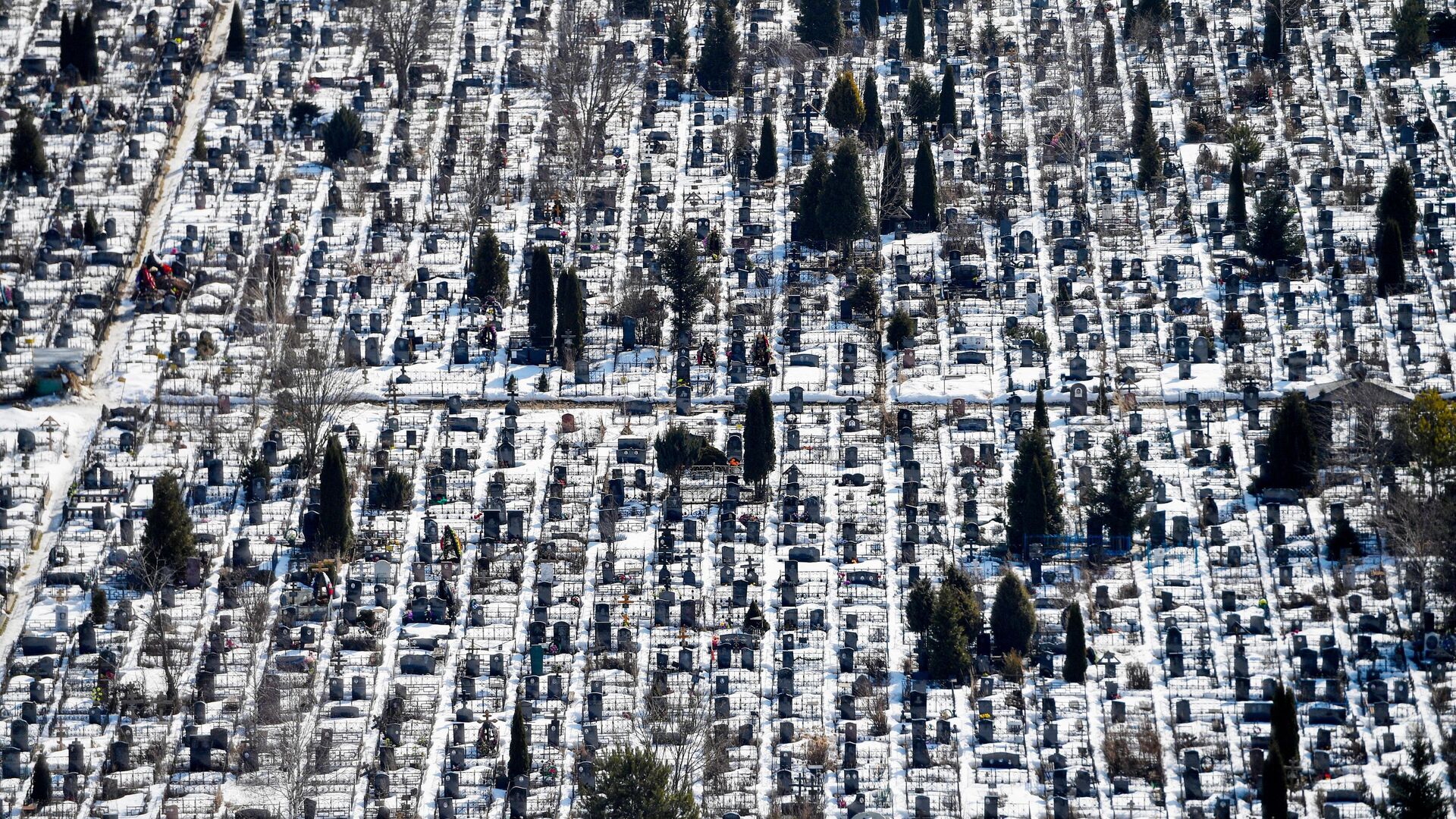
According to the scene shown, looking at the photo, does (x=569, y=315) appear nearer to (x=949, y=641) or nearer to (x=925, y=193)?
(x=925, y=193)

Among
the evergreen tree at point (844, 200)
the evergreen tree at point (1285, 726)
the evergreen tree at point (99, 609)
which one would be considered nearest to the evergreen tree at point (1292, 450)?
the evergreen tree at point (1285, 726)

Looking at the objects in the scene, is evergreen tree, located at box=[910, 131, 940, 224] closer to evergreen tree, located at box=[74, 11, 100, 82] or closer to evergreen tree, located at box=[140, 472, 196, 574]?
evergreen tree, located at box=[140, 472, 196, 574]

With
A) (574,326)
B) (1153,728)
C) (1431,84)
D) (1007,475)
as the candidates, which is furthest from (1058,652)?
(1431,84)

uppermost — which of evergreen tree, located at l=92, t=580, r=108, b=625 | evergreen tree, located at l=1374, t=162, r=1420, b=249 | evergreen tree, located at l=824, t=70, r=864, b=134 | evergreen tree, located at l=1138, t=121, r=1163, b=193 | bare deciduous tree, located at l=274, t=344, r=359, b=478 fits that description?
evergreen tree, located at l=824, t=70, r=864, b=134

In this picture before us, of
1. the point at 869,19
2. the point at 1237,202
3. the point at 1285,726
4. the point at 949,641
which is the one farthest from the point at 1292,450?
the point at 869,19

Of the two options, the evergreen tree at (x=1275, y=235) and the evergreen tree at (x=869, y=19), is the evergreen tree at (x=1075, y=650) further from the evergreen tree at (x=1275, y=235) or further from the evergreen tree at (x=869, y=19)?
the evergreen tree at (x=869, y=19)

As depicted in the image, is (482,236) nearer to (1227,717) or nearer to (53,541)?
(53,541)

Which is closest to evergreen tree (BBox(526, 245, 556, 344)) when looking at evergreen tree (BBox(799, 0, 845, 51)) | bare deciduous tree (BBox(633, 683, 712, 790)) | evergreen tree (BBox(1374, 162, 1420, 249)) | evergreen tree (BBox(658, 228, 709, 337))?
evergreen tree (BBox(658, 228, 709, 337))
